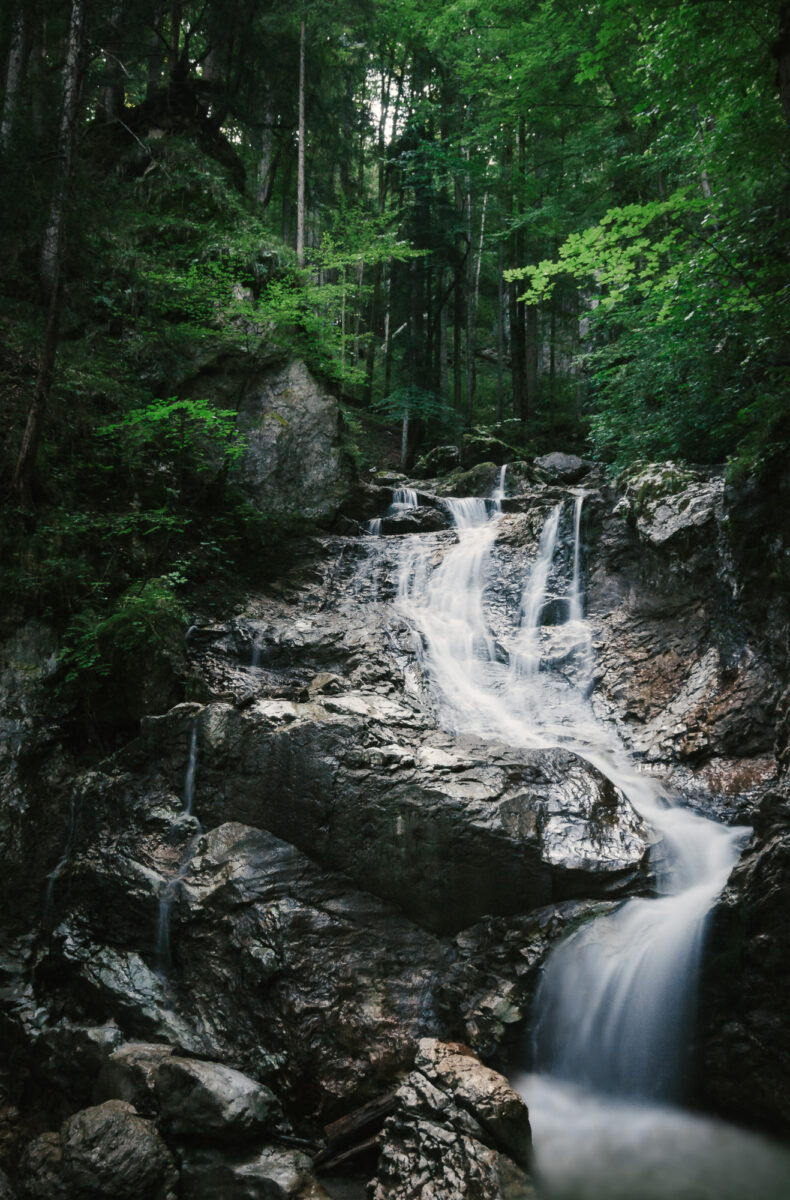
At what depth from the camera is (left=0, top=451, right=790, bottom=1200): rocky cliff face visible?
4.12 m

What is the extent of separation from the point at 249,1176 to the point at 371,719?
345 cm

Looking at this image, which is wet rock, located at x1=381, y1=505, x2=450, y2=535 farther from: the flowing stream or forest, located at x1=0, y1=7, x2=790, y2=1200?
the flowing stream

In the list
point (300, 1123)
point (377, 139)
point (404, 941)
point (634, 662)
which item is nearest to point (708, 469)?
point (634, 662)

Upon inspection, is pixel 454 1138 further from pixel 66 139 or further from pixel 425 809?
pixel 66 139

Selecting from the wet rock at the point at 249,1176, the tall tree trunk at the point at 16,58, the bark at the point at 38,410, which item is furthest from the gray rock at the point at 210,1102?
the tall tree trunk at the point at 16,58

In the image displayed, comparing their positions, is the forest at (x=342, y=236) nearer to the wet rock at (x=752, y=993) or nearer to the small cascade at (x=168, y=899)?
the small cascade at (x=168, y=899)

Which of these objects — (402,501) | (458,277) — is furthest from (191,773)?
(458,277)

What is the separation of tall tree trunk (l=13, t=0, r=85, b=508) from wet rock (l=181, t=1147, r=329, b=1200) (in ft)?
21.9

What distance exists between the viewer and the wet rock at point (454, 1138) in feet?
11.8

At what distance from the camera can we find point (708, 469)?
910 cm

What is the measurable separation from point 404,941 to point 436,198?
21626 mm

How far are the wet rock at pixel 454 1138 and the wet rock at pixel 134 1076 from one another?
1.59m

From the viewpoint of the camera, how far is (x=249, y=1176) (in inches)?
154

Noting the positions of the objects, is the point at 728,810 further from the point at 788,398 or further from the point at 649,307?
the point at 649,307
